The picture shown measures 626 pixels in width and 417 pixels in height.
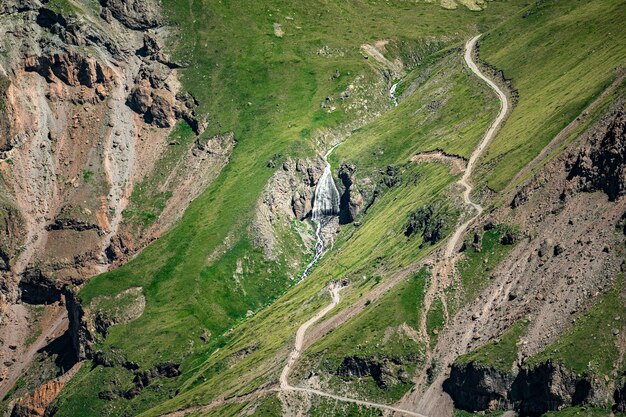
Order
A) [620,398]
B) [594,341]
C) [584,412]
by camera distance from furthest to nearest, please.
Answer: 1. [594,341]
2. [584,412]
3. [620,398]

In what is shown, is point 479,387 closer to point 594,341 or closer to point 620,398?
point 594,341

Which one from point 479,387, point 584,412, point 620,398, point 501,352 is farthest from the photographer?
point 501,352

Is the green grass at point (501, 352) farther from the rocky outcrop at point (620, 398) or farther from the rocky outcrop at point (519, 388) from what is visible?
the rocky outcrop at point (620, 398)

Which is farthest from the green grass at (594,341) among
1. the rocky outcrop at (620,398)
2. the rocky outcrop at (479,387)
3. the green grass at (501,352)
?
the rocky outcrop at (479,387)

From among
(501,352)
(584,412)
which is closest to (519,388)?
(501,352)

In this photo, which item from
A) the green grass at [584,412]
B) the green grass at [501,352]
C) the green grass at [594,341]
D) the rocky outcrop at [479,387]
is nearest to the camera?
the green grass at [584,412]

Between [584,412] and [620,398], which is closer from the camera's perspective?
[620,398]
